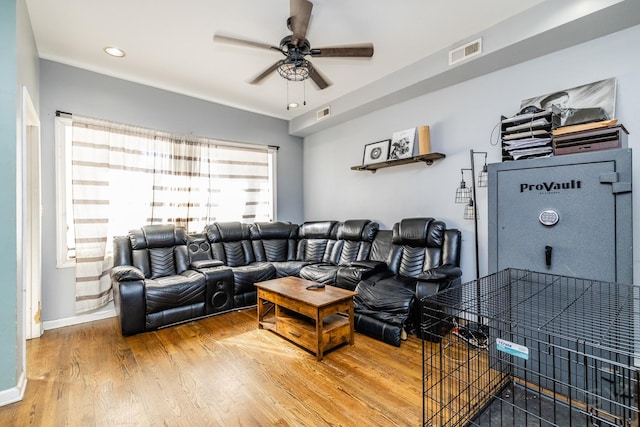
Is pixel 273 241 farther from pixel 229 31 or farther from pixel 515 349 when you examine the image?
pixel 515 349

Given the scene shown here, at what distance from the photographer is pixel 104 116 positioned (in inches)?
146

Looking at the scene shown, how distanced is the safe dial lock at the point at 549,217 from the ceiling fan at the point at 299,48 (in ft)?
5.86

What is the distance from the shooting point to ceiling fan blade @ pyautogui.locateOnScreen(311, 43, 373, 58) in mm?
2484

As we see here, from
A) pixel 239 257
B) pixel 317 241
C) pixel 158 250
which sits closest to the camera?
pixel 158 250

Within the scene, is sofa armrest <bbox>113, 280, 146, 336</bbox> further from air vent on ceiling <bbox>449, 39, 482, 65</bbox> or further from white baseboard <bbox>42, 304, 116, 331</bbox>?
air vent on ceiling <bbox>449, 39, 482, 65</bbox>

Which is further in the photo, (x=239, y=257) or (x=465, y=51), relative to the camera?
(x=239, y=257)

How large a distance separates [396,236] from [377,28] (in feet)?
7.40

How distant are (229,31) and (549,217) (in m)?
3.06

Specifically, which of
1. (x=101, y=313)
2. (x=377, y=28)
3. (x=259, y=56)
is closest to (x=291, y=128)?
(x=259, y=56)

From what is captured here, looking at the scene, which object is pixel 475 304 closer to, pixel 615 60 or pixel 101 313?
pixel 615 60

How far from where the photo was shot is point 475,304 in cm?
173

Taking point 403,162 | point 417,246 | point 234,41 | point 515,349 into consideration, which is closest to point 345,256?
point 417,246

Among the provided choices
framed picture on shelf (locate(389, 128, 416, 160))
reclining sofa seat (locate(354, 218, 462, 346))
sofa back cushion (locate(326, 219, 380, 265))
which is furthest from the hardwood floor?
framed picture on shelf (locate(389, 128, 416, 160))

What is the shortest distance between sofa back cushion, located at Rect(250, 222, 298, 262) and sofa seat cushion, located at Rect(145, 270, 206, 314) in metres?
1.21
